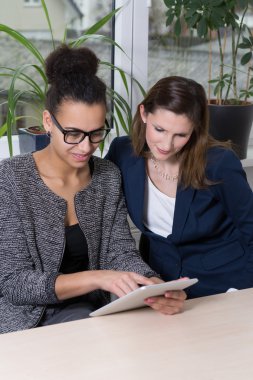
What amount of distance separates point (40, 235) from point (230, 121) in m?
1.23

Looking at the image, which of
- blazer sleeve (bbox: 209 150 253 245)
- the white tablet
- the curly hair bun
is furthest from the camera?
blazer sleeve (bbox: 209 150 253 245)

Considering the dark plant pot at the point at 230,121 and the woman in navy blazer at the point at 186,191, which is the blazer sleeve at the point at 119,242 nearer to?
the woman in navy blazer at the point at 186,191

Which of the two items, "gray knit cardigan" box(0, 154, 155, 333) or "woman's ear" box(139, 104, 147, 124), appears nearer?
"gray knit cardigan" box(0, 154, 155, 333)

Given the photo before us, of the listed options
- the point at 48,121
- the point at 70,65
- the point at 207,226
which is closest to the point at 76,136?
the point at 48,121

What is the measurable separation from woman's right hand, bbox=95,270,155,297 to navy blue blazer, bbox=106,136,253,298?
38 cm

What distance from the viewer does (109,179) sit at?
72.5 inches

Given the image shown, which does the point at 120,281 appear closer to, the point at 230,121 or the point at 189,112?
the point at 189,112

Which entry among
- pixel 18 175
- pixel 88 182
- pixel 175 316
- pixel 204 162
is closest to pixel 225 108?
pixel 204 162

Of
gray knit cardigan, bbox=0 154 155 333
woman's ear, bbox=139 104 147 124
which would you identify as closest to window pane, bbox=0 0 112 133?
woman's ear, bbox=139 104 147 124

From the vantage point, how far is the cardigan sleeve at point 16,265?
5.18 feet

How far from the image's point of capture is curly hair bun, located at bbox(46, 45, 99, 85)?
170cm

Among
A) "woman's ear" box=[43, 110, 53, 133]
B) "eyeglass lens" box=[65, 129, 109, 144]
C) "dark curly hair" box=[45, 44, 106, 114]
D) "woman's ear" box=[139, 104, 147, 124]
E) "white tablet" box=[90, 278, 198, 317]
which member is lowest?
"white tablet" box=[90, 278, 198, 317]

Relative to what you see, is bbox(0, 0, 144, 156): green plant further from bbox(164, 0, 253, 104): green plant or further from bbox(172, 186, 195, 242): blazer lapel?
bbox(172, 186, 195, 242): blazer lapel

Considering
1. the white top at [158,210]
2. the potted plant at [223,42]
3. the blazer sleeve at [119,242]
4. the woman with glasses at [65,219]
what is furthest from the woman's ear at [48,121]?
the potted plant at [223,42]
